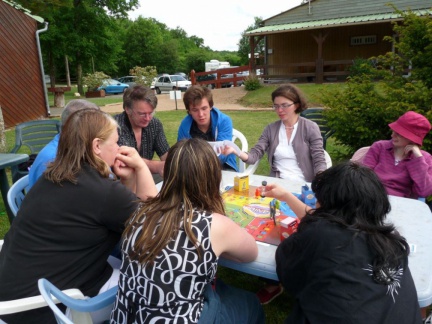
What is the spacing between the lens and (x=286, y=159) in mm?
3113

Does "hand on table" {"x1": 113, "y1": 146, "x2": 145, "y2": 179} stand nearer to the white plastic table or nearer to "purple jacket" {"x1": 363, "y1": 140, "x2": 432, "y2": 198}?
the white plastic table

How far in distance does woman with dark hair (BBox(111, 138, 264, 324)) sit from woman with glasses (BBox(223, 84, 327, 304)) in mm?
1600

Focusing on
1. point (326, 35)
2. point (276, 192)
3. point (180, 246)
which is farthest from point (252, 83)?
point (180, 246)

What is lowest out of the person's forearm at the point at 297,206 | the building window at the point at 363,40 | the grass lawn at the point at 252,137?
the grass lawn at the point at 252,137

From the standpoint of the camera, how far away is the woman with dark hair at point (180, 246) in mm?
1269

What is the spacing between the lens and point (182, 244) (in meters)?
1.27

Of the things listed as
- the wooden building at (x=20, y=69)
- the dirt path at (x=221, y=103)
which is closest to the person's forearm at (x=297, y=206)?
the wooden building at (x=20, y=69)

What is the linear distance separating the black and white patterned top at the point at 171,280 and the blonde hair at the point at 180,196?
1.2 inches

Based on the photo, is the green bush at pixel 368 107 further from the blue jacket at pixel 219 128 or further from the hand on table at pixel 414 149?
the blue jacket at pixel 219 128

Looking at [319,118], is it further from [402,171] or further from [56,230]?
[56,230]

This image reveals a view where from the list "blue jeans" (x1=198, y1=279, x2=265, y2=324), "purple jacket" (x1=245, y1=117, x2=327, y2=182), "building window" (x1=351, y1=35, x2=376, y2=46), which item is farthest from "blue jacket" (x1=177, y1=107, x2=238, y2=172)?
"building window" (x1=351, y1=35, x2=376, y2=46)

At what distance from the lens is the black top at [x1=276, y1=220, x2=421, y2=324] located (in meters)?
1.19

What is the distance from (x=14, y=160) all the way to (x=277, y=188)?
112 inches

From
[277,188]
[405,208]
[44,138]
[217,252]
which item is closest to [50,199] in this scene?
[217,252]
